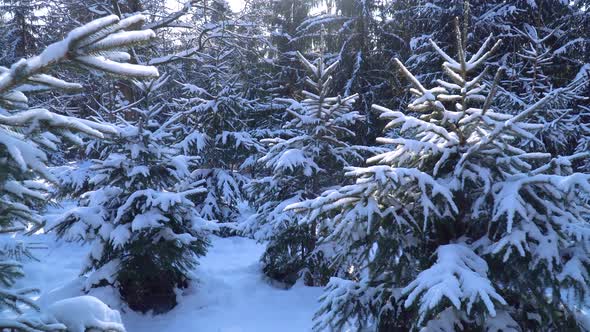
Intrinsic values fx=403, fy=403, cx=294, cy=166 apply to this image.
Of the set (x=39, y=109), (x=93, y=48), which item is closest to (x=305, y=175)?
(x=39, y=109)

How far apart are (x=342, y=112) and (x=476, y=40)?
22.6 ft

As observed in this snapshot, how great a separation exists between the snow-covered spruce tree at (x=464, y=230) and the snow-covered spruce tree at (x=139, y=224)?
2806mm

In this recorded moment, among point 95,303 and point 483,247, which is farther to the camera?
point 483,247

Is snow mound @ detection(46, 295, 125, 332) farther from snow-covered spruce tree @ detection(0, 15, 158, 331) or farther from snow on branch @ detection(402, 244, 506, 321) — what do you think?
snow on branch @ detection(402, 244, 506, 321)

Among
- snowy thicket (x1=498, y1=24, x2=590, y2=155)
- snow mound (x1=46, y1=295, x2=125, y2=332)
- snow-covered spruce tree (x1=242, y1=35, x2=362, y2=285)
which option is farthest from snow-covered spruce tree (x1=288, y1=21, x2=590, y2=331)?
snowy thicket (x1=498, y1=24, x2=590, y2=155)

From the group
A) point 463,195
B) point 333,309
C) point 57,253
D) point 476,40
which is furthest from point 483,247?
point 476,40

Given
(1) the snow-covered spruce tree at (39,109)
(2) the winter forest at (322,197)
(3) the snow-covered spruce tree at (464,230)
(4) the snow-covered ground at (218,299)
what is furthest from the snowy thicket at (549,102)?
(1) the snow-covered spruce tree at (39,109)

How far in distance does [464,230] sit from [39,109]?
10.8 feet

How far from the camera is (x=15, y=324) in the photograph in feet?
5.90

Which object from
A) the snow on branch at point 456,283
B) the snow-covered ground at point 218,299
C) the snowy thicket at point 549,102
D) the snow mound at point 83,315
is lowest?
the snow-covered ground at point 218,299

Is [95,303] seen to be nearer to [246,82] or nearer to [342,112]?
[342,112]

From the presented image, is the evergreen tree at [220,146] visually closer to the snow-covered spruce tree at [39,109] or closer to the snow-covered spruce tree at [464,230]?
the snow-covered spruce tree at [464,230]

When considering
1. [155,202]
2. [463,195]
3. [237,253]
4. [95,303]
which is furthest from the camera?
[237,253]

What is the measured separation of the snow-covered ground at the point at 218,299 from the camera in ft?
18.3
